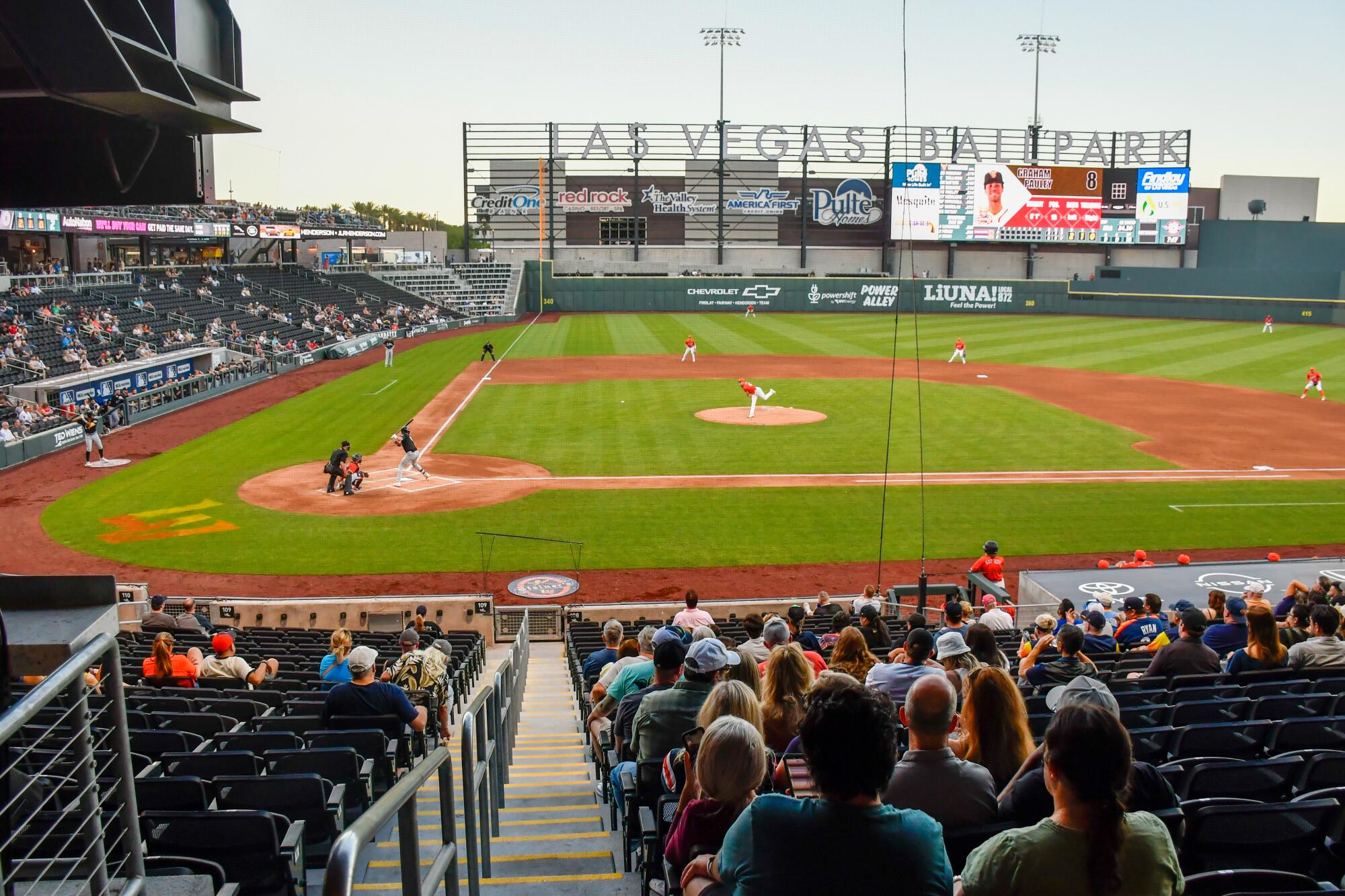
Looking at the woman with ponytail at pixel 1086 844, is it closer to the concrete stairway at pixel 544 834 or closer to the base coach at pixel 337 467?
the concrete stairway at pixel 544 834

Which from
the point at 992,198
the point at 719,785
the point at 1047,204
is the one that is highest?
the point at 992,198

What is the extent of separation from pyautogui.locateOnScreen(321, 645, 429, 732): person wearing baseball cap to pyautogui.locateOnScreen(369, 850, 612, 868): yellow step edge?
1740 mm

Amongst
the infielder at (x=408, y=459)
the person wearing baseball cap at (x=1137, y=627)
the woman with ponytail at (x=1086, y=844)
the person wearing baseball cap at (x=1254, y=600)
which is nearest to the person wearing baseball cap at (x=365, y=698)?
the woman with ponytail at (x=1086, y=844)

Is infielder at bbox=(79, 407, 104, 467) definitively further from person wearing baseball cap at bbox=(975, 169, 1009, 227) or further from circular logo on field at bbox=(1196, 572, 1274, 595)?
person wearing baseball cap at bbox=(975, 169, 1009, 227)

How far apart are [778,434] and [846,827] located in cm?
2651

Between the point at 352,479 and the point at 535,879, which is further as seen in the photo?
the point at 352,479

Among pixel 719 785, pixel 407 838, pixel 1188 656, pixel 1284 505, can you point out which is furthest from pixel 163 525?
pixel 1284 505

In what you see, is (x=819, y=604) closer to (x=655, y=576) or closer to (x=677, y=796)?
(x=655, y=576)

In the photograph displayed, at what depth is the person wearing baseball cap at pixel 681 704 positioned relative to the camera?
5.56 meters

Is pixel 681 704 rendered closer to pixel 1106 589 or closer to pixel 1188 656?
pixel 1188 656

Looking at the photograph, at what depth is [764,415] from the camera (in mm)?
32219

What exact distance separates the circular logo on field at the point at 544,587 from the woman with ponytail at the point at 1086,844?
47.6 ft

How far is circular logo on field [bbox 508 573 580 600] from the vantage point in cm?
1755

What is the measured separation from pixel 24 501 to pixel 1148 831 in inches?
1025
